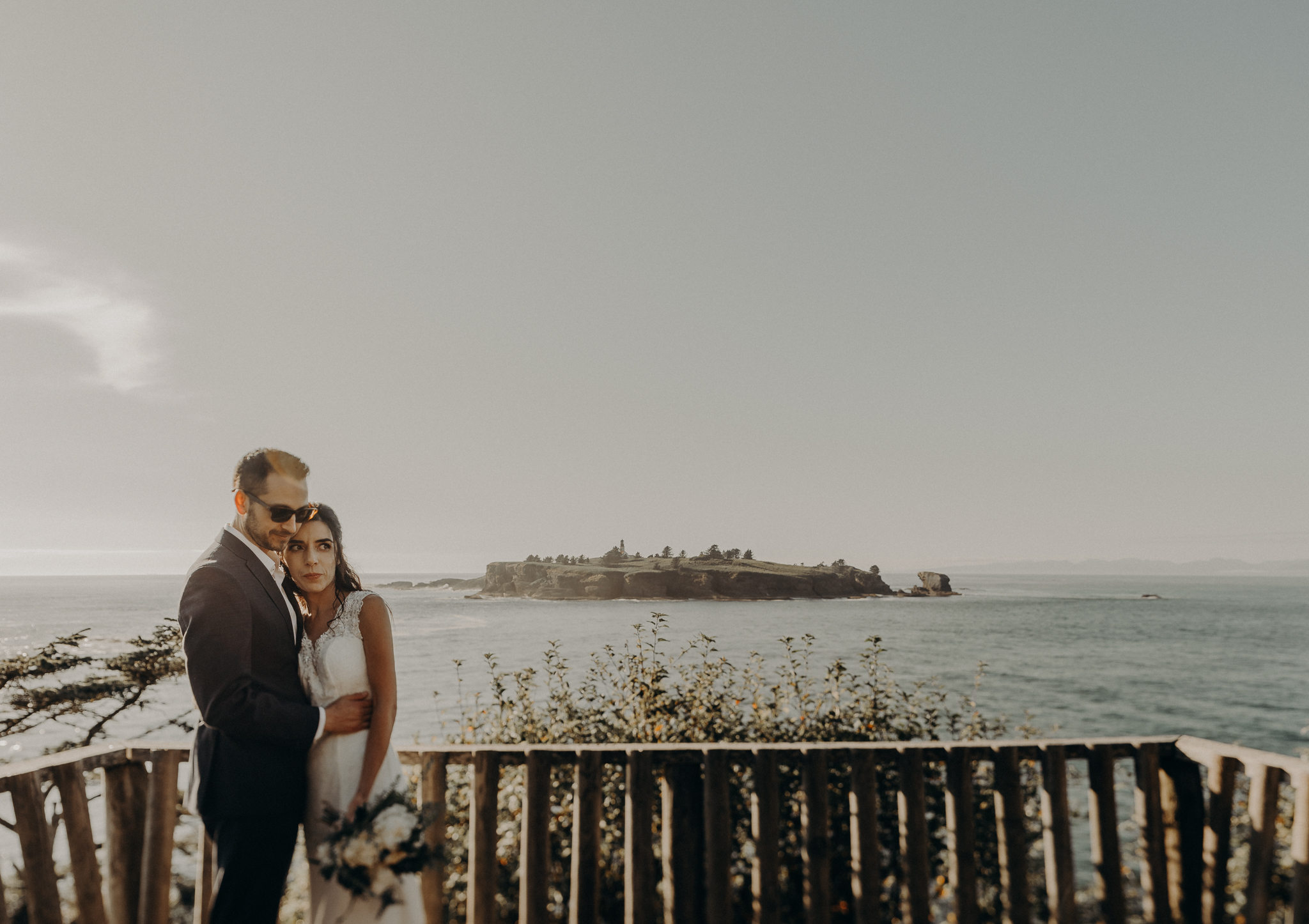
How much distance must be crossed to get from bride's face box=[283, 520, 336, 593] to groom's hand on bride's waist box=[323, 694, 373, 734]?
440mm

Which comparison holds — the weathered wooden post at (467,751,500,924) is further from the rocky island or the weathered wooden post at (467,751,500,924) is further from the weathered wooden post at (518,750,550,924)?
the rocky island

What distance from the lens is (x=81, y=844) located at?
2832mm

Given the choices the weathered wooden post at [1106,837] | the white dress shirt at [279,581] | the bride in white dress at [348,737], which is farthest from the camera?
the weathered wooden post at [1106,837]

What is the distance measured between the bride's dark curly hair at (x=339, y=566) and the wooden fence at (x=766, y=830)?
778 millimetres

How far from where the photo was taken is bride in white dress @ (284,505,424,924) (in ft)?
8.34

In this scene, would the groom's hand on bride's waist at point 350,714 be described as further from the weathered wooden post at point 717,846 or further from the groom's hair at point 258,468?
the weathered wooden post at point 717,846

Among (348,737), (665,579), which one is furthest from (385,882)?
(665,579)

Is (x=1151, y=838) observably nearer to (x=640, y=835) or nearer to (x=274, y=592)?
(x=640, y=835)

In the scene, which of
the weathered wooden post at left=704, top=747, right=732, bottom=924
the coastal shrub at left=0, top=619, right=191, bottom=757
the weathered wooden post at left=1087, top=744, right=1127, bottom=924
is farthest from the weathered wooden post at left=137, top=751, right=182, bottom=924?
the coastal shrub at left=0, top=619, right=191, bottom=757

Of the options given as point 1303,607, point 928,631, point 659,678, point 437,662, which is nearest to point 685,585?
point 928,631

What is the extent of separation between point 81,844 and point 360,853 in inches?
57.1

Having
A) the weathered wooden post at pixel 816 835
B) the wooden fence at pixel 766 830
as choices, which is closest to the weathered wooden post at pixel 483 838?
the wooden fence at pixel 766 830

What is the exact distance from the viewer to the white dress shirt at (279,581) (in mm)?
2436

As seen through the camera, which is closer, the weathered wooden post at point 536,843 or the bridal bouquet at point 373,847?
the bridal bouquet at point 373,847
